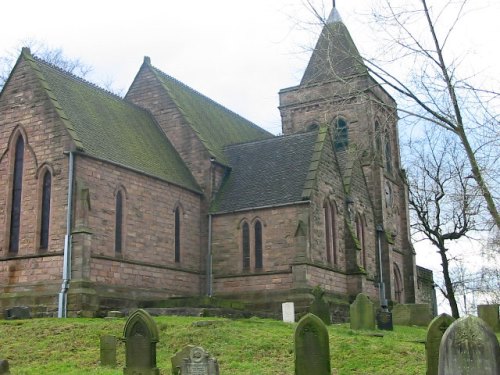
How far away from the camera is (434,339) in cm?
1230

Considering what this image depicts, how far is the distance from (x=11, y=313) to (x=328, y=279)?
1281 centimetres

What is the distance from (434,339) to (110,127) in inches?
771

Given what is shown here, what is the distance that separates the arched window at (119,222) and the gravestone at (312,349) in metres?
14.5

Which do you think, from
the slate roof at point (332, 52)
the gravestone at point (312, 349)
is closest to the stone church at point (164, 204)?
the slate roof at point (332, 52)

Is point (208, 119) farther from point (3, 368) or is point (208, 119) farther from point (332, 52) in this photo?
point (3, 368)

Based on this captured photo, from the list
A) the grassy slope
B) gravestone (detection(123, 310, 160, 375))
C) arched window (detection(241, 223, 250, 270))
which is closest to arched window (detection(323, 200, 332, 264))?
arched window (detection(241, 223, 250, 270))

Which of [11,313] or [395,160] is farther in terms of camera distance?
[395,160]

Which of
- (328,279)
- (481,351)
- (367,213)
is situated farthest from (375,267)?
(481,351)

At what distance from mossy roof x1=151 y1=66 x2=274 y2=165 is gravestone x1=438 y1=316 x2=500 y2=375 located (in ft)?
76.2

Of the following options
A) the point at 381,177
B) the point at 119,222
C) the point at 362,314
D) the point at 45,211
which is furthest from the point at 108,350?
the point at 381,177

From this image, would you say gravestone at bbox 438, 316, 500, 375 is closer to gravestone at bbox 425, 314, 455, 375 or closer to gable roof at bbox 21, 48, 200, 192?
gravestone at bbox 425, 314, 455, 375

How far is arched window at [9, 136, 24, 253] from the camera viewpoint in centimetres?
2533

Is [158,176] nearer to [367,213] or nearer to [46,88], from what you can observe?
[46,88]

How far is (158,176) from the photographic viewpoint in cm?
2856
